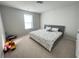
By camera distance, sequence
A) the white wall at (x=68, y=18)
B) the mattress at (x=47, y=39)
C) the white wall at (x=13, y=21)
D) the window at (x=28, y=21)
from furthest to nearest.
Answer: the window at (x=28, y=21) < the white wall at (x=13, y=21) < the white wall at (x=68, y=18) < the mattress at (x=47, y=39)

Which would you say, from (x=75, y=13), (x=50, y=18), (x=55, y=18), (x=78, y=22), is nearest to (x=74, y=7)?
(x=75, y=13)

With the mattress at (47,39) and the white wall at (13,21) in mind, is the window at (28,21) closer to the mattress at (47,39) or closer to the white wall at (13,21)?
the white wall at (13,21)

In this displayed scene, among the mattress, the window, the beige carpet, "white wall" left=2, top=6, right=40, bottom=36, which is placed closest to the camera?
the beige carpet

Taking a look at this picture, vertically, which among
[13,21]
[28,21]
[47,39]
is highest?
[28,21]

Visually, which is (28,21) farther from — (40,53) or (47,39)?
(40,53)

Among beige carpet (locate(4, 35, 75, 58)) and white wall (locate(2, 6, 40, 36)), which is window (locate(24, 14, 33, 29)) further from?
beige carpet (locate(4, 35, 75, 58))

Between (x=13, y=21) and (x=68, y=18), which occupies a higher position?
(x=68, y=18)

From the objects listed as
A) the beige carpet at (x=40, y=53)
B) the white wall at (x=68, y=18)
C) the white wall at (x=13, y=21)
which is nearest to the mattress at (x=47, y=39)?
the beige carpet at (x=40, y=53)

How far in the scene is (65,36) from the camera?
374 cm

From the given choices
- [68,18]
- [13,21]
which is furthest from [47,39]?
[13,21]

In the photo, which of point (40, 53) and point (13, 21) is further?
point (13, 21)

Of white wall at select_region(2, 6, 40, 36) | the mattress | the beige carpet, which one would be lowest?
the beige carpet

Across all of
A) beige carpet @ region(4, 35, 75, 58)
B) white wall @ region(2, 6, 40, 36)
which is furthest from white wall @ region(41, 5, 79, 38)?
white wall @ region(2, 6, 40, 36)

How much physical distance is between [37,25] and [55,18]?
241cm
